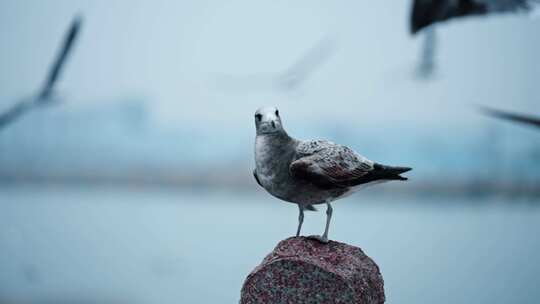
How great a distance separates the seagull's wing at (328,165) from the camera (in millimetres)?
→ 1983

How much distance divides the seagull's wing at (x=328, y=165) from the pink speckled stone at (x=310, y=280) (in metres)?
0.25

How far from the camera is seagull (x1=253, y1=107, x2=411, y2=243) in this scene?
1995mm

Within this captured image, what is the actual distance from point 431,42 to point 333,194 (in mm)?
1632

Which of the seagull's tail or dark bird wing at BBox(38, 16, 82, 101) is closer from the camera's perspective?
the seagull's tail

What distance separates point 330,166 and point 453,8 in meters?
1.81

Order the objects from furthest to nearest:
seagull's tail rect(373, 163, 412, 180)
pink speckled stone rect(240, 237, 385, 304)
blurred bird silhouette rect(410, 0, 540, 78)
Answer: blurred bird silhouette rect(410, 0, 540, 78) < seagull's tail rect(373, 163, 412, 180) < pink speckled stone rect(240, 237, 385, 304)

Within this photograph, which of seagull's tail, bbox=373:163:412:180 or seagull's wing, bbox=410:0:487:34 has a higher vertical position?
seagull's wing, bbox=410:0:487:34

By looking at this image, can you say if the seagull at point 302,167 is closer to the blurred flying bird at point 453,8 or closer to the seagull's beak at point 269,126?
the seagull's beak at point 269,126

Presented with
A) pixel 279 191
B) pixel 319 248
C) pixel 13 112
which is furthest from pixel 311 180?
pixel 13 112

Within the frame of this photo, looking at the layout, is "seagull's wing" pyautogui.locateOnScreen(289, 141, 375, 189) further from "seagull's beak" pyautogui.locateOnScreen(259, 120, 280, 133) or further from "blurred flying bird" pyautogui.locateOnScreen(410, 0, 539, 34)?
"blurred flying bird" pyautogui.locateOnScreen(410, 0, 539, 34)

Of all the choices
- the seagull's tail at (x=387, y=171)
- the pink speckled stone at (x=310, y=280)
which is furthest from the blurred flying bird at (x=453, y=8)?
the pink speckled stone at (x=310, y=280)

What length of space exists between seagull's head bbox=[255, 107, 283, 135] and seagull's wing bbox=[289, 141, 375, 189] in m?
0.12

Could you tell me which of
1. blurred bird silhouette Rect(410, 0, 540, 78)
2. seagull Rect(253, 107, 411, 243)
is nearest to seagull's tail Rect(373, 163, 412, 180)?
seagull Rect(253, 107, 411, 243)

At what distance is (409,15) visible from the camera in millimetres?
3371
